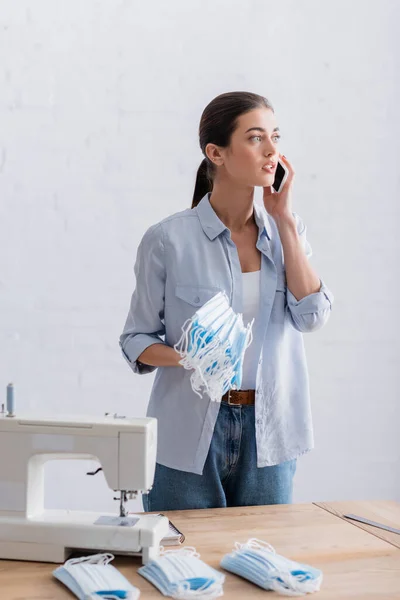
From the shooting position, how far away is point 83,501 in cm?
363

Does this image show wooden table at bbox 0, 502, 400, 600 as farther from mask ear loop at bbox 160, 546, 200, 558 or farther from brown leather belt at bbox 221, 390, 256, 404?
brown leather belt at bbox 221, 390, 256, 404

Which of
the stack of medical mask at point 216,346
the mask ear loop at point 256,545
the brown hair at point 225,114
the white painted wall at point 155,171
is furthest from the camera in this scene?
the white painted wall at point 155,171

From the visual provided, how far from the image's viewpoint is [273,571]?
1.61 metres

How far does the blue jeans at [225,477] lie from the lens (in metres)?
2.25

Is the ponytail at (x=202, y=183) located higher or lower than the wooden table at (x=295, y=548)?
higher

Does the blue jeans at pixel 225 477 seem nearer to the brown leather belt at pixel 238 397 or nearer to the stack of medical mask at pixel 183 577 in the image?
the brown leather belt at pixel 238 397

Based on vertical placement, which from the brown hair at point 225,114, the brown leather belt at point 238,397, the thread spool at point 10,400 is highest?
the brown hair at point 225,114

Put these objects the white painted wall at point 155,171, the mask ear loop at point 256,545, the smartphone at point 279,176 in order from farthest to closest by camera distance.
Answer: the white painted wall at point 155,171 → the smartphone at point 279,176 → the mask ear loop at point 256,545

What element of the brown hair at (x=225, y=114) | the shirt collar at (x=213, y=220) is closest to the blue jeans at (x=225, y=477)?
the shirt collar at (x=213, y=220)

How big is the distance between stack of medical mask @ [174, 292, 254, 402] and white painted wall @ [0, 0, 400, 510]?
1622mm

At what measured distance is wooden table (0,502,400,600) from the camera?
5.23 ft

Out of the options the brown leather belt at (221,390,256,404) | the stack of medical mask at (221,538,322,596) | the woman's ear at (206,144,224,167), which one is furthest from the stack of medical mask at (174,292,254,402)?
the woman's ear at (206,144,224,167)

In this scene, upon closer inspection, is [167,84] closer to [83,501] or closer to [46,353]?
[46,353]

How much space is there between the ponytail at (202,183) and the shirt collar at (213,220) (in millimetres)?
71
